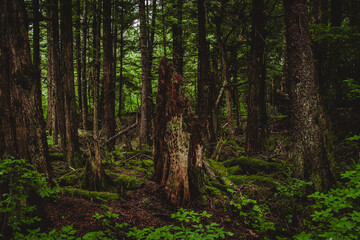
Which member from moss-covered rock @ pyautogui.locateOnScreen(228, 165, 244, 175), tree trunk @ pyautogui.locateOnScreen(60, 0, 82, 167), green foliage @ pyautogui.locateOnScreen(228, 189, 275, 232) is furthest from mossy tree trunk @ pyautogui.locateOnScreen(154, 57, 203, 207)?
tree trunk @ pyautogui.locateOnScreen(60, 0, 82, 167)

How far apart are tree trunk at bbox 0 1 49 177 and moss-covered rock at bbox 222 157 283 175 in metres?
6.96

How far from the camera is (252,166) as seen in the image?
8.76 meters

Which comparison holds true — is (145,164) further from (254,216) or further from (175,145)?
(254,216)

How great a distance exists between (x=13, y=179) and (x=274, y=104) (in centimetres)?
1975

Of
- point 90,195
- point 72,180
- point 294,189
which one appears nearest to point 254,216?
point 294,189

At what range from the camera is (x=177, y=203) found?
16.5 ft

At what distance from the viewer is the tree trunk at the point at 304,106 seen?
17.7ft

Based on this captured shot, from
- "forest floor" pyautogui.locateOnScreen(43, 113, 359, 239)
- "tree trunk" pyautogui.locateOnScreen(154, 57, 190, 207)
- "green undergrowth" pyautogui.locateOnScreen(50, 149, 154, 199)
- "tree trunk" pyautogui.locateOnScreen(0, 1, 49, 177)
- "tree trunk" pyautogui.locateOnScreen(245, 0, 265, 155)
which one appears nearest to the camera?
"tree trunk" pyautogui.locateOnScreen(0, 1, 49, 177)

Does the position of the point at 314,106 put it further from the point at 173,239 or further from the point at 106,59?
the point at 106,59

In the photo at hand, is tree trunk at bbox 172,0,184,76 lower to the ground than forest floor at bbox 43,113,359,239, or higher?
higher

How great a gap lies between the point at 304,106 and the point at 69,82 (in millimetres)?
7479

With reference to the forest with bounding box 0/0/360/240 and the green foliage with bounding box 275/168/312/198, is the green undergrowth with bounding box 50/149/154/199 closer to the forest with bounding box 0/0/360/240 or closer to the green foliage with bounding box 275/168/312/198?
the forest with bounding box 0/0/360/240

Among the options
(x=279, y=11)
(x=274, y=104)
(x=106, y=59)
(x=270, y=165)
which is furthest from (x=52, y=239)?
(x=274, y=104)

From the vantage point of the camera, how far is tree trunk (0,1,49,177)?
3.63 meters
